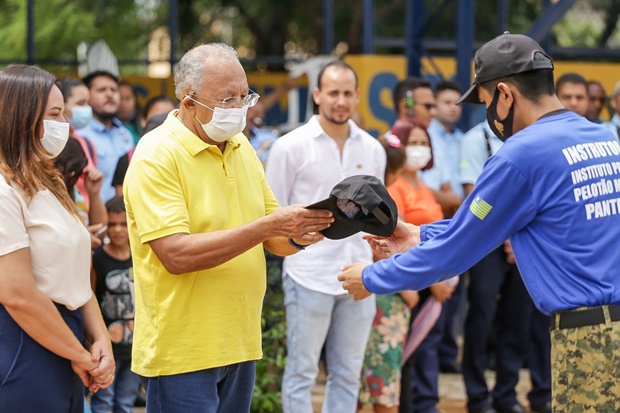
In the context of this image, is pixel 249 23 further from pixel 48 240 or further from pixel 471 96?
pixel 48 240

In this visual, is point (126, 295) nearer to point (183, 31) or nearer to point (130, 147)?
point (130, 147)

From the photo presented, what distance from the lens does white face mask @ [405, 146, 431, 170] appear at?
7.00 metres

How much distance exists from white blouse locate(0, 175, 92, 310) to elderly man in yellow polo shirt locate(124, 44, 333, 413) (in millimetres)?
223

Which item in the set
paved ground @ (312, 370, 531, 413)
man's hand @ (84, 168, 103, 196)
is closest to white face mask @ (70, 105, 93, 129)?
man's hand @ (84, 168, 103, 196)

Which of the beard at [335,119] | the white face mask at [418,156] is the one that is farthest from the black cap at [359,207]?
the white face mask at [418,156]

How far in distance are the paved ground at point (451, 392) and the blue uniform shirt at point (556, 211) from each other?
3792mm

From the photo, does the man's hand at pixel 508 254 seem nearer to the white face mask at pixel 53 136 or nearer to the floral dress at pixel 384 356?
the floral dress at pixel 384 356

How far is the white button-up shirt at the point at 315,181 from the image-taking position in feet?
19.9

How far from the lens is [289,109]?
1220cm

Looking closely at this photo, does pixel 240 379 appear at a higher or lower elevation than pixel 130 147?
lower

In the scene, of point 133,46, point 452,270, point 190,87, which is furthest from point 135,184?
point 133,46

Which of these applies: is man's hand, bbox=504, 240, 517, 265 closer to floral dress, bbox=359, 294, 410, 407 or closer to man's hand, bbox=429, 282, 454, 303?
man's hand, bbox=429, 282, 454, 303

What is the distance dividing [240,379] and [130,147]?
4.04 meters

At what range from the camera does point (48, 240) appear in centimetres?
391
